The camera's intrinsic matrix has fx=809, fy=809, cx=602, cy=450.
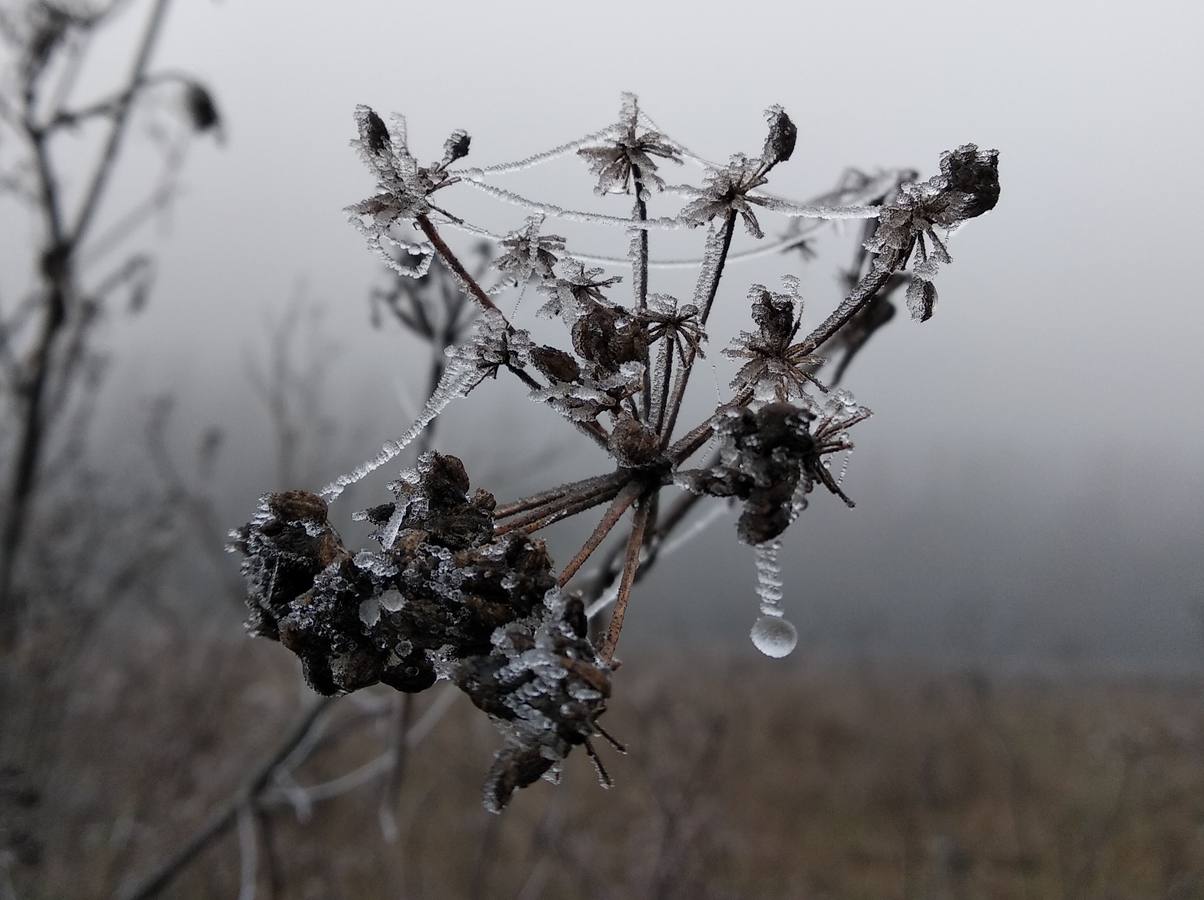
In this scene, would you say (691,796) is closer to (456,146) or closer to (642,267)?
(642,267)

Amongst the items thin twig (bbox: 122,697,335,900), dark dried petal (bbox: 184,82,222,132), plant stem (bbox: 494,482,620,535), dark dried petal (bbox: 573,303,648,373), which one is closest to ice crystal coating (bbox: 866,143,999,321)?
dark dried petal (bbox: 573,303,648,373)

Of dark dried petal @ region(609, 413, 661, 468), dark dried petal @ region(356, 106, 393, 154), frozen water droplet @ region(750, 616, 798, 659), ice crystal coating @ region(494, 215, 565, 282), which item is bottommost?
frozen water droplet @ region(750, 616, 798, 659)

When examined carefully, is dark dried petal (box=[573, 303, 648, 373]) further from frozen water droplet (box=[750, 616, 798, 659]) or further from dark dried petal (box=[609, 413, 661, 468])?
frozen water droplet (box=[750, 616, 798, 659])

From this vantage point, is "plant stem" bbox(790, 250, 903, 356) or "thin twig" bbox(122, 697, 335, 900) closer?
"plant stem" bbox(790, 250, 903, 356)

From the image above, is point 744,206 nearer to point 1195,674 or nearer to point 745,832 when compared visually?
point 745,832

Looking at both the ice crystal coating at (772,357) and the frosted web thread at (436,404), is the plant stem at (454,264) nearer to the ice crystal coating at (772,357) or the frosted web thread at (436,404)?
the frosted web thread at (436,404)

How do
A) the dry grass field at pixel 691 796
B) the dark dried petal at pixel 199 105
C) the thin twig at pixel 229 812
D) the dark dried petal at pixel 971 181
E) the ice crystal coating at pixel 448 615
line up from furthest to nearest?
the dry grass field at pixel 691 796
the dark dried petal at pixel 199 105
the thin twig at pixel 229 812
the dark dried petal at pixel 971 181
the ice crystal coating at pixel 448 615

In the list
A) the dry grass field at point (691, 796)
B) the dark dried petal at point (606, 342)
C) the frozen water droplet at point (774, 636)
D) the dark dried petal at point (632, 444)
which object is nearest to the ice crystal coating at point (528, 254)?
the dark dried petal at point (606, 342)

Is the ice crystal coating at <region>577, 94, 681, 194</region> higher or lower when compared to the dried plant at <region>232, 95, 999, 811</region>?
higher
